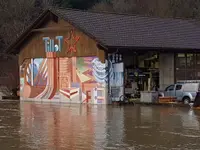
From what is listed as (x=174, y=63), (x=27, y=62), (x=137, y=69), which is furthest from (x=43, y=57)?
(x=174, y=63)

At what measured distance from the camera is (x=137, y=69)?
134 ft

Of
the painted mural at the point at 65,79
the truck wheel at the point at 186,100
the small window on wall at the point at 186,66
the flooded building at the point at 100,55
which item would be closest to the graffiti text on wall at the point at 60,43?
the flooded building at the point at 100,55

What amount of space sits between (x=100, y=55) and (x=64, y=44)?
4540 millimetres

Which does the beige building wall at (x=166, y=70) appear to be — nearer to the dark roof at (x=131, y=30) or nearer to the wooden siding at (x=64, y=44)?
the dark roof at (x=131, y=30)

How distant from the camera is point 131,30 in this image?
3800 centimetres

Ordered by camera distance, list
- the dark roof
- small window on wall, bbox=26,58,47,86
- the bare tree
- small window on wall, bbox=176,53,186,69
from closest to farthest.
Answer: the dark roof
small window on wall, bbox=176,53,186,69
small window on wall, bbox=26,58,47,86
the bare tree

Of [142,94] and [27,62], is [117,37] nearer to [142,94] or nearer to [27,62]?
[142,94]

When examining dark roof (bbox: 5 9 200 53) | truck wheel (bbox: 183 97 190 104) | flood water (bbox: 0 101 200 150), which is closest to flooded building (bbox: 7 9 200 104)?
dark roof (bbox: 5 9 200 53)

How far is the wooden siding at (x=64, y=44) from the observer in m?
36.5

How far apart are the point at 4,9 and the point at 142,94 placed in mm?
40435

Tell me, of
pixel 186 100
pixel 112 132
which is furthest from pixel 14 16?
pixel 112 132

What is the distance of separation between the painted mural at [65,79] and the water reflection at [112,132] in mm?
10663

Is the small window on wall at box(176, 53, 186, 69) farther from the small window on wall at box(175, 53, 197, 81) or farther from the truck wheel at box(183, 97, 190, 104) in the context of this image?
the truck wheel at box(183, 97, 190, 104)

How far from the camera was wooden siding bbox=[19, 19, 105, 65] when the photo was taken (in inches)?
1436
